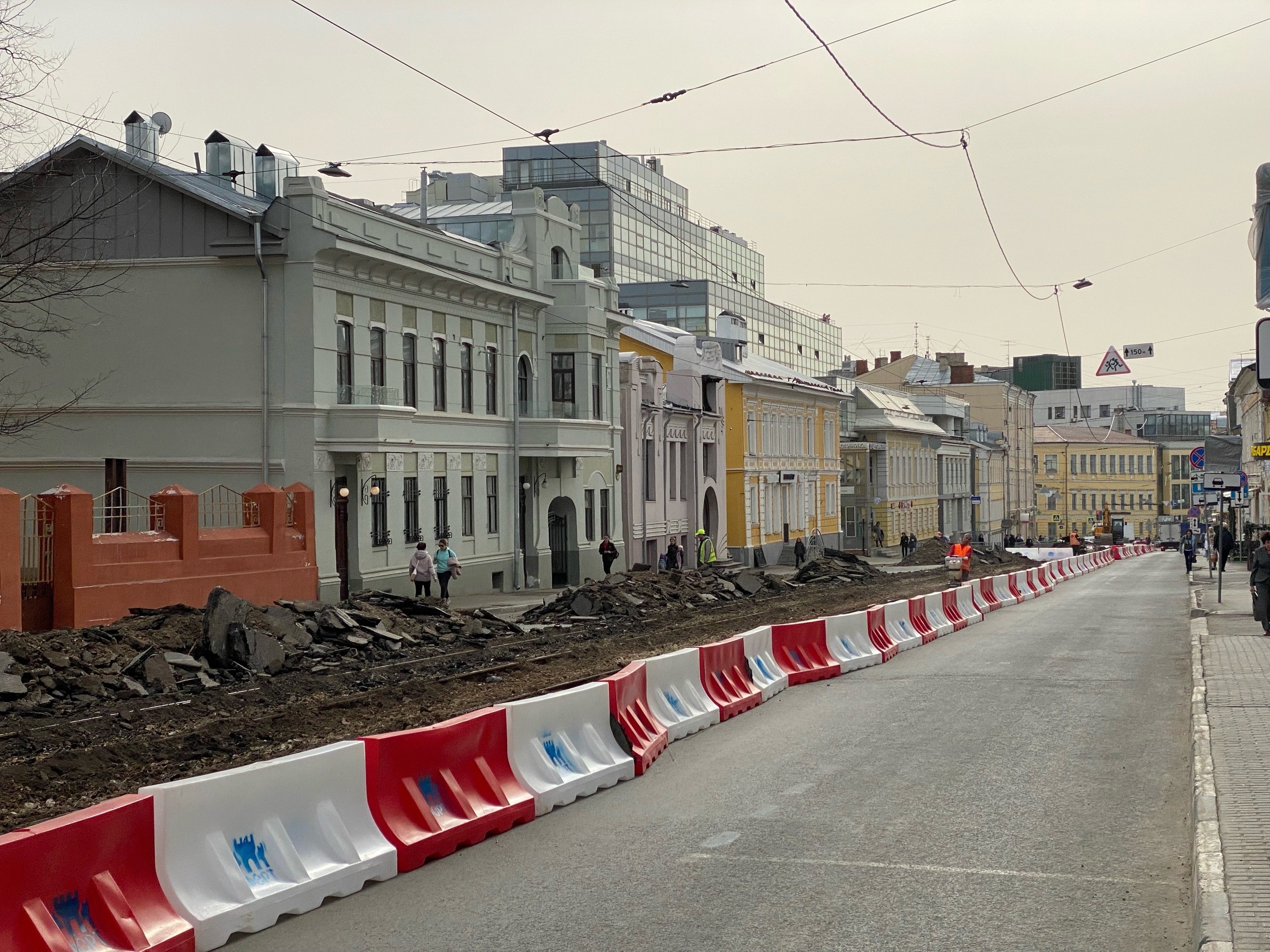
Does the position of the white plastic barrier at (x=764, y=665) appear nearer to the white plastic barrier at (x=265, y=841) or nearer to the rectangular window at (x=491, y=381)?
the white plastic barrier at (x=265, y=841)

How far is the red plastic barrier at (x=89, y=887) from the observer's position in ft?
18.7

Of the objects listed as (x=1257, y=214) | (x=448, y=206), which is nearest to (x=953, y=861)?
(x=1257, y=214)

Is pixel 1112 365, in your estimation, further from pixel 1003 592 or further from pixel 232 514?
pixel 232 514

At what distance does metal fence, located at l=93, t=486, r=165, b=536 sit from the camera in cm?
2270

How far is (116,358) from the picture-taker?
32094 mm

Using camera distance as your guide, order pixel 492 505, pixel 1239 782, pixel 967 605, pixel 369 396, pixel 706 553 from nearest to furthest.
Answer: pixel 1239 782 → pixel 967 605 → pixel 369 396 → pixel 492 505 → pixel 706 553

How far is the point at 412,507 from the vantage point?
1351 inches

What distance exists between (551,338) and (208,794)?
35899 millimetres

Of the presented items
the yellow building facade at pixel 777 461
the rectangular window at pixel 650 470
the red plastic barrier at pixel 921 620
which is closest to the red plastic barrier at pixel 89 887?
the red plastic barrier at pixel 921 620

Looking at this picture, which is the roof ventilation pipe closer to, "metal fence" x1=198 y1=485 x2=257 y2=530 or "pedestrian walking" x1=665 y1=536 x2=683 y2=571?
"metal fence" x1=198 y1=485 x2=257 y2=530

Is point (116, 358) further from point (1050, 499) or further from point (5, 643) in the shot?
point (1050, 499)

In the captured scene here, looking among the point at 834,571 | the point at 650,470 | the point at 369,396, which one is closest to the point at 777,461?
the point at 650,470

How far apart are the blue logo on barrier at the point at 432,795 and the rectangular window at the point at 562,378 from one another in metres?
34.1

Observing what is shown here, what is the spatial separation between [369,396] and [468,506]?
235 inches
